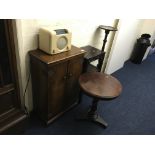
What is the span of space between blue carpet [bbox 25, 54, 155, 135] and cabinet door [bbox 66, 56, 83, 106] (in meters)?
0.24

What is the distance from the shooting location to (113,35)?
8.32 ft

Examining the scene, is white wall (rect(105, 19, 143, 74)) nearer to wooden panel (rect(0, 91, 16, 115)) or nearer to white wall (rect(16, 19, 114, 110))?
white wall (rect(16, 19, 114, 110))

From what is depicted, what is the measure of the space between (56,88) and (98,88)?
1.48 ft

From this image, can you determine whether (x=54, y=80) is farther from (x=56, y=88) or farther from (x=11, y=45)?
(x=11, y=45)

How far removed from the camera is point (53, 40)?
55.8 inches

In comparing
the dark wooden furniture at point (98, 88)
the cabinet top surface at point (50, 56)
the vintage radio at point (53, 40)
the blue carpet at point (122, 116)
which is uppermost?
the vintage radio at point (53, 40)

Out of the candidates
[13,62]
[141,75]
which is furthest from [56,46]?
[141,75]

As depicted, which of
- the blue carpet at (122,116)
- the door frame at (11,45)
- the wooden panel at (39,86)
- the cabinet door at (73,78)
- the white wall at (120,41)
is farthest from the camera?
the white wall at (120,41)

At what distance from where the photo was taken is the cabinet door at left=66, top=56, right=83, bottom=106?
1.65m

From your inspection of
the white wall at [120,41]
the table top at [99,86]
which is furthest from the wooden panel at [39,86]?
the white wall at [120,41]

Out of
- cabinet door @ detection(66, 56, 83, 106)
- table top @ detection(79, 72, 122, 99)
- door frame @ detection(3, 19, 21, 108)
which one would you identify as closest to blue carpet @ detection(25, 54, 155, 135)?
cabinet door @ detection(66, 56, 83, 106)

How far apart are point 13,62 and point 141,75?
2.71 meters

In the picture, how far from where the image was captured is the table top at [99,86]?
1535 millimetres

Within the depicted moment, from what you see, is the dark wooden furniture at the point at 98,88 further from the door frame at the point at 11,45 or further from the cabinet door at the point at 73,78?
the door frame at the point at 11,45
